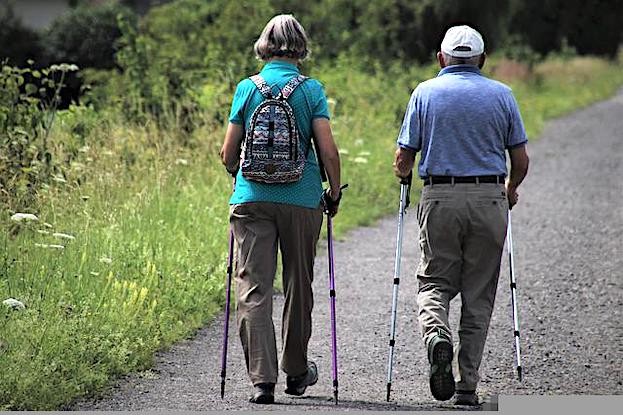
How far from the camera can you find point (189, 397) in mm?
7672

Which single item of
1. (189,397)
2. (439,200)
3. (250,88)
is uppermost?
(250,88)

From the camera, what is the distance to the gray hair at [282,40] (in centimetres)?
729

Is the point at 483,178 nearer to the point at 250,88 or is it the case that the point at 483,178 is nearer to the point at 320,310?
the point at 250,88

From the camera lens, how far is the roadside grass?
7719 mm

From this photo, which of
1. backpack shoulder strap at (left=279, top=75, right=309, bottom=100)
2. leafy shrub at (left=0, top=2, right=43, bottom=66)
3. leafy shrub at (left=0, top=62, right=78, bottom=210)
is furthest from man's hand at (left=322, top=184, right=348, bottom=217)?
leafy shrub at (left=0, top=2, right=43, bottom=66)

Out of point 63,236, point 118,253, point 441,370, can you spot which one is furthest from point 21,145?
point 441,370

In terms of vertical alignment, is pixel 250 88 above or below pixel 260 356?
above

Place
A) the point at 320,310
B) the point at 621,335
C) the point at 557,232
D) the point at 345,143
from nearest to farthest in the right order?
1. the point at 621,335
2. the point at 320,310
3. the point at 557,232
4. the point at 345,143

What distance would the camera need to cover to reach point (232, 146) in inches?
292

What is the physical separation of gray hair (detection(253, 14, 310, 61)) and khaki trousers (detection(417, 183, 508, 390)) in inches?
37.5

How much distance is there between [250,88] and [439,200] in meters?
1.08

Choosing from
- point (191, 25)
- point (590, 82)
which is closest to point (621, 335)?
point (191, 25)

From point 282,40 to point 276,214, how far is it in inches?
33.3

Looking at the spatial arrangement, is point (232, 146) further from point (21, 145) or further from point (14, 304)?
point (21, 145)
